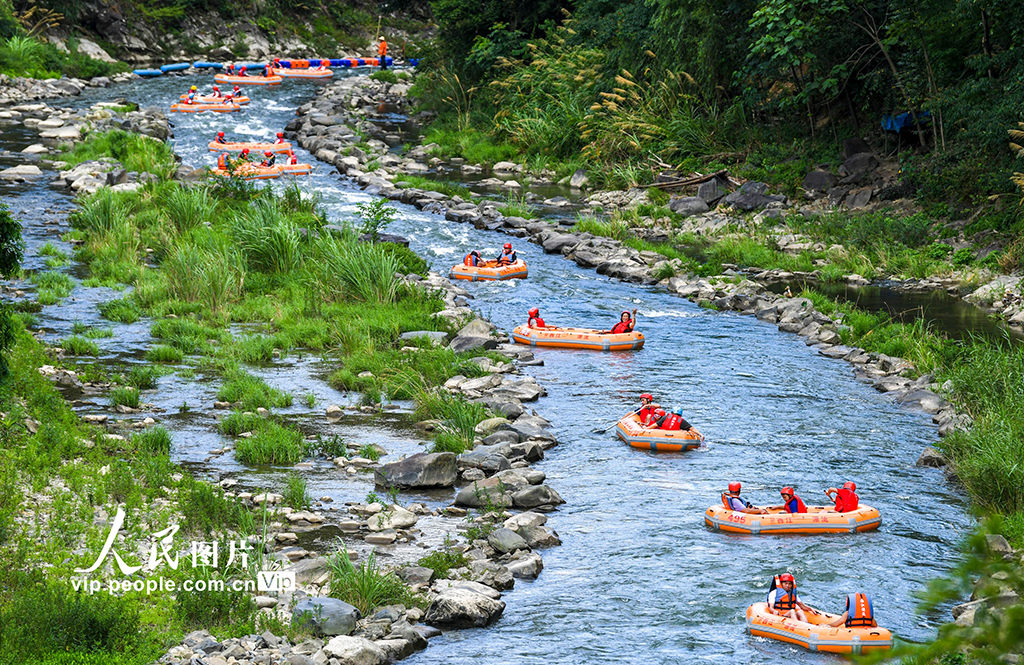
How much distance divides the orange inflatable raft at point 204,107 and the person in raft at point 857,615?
36.2m

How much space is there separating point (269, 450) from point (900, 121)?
21.0 meters

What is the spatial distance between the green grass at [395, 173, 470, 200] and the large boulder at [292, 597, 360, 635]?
850 inches

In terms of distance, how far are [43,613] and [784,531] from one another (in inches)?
297

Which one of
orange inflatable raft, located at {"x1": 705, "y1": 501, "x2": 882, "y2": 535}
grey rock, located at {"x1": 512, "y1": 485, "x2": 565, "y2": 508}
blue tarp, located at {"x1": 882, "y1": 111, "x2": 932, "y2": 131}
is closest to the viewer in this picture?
orange inflatable raft, located at {"x1": 705, "y1": 501, "x2": 882, "y2": 535}

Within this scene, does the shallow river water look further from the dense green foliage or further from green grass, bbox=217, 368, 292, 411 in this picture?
the dense green foliage

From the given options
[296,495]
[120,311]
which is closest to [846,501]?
[296,495]

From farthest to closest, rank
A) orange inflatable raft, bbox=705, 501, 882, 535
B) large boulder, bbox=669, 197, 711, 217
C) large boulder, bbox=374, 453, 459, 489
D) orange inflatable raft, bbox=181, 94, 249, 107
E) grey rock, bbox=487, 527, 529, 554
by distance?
orange inflatable raft, bbox=181, 94, 249, 107, large boulder, bbox=669, 197, 711, 217, large boulder, bbox=374, 453, 459, 489, orange inflatable raft, bbox=705, 501, 882, 535, grey rock, bbox=487, 527, 529, 554

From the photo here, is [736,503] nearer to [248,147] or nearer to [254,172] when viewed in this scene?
[254,172]

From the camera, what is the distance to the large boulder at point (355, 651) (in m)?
8.05

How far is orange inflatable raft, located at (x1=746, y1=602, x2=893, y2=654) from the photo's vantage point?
8.78 metres

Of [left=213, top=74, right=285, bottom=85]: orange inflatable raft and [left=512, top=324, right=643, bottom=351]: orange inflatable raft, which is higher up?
[left=213, top=74, right=285, bottom=85]: orange inflatable raft

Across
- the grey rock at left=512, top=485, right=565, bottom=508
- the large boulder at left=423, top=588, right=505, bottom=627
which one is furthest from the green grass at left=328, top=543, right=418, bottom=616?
the grey rock at left=512, top=485, right=565, bottom=508

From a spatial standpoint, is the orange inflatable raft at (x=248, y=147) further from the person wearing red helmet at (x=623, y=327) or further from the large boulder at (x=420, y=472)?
the large boulder at (x=420, y=472)

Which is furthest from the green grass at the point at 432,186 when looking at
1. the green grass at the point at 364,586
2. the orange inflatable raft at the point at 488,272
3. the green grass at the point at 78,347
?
the green grass at the point at 364,586
